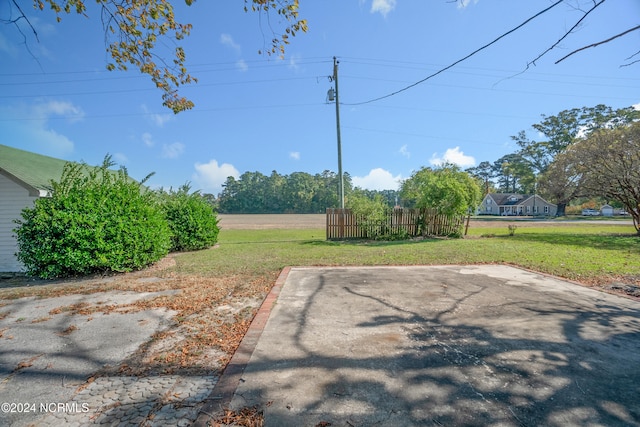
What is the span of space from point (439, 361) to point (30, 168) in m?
11.3

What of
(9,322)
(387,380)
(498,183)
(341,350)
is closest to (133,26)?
(9,322)

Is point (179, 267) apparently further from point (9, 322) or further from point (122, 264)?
point (9, 322)

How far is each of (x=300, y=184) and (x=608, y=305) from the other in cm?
7584

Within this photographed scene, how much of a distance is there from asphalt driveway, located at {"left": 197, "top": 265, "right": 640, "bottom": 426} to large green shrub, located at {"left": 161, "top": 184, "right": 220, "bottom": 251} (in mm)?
7549

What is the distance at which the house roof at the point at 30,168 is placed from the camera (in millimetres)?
6773

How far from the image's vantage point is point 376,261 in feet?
26.6

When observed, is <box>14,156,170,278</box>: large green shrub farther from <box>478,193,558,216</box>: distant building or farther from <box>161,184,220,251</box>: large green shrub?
<box>478,193,558,216</box>: distant building

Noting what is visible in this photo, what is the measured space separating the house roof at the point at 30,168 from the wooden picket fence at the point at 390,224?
999 centimetres

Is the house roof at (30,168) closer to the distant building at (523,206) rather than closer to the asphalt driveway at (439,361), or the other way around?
the asphalt driveway at (439,361)

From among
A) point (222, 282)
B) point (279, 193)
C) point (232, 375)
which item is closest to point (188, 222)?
point (222, 282)

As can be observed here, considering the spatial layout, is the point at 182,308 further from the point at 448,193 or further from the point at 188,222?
the point at 448,193

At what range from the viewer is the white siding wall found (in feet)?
25.2

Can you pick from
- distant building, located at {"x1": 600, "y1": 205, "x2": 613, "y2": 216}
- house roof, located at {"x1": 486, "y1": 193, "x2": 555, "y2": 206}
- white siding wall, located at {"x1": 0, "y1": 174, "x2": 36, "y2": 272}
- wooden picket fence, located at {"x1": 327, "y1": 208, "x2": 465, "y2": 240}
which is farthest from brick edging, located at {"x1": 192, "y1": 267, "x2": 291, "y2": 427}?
distant building, located at {"x1": 600, "y1": 205, "x2": 613, "y2": 216}

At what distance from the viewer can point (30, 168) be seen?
802 cm
